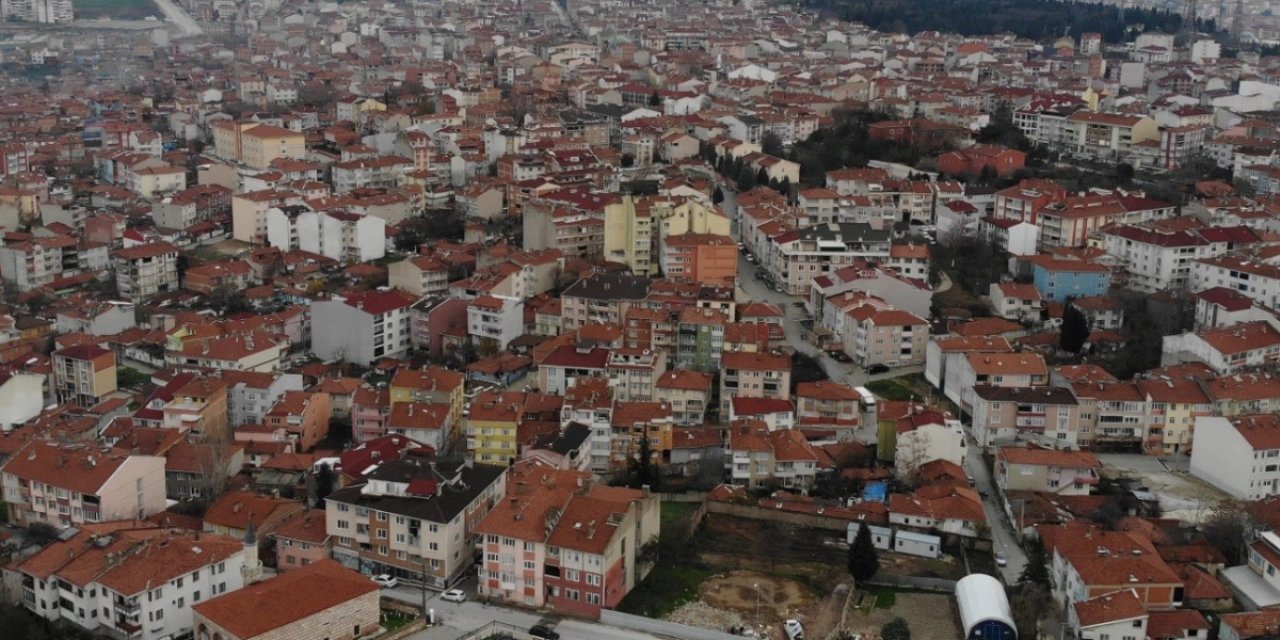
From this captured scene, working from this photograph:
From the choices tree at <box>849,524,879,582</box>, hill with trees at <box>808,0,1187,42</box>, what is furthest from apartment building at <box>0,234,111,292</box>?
hill with trees at <box>808,0,1187,42</box>

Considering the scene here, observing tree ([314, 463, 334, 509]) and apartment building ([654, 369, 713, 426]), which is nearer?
tree ([314, 463, 334, 509])

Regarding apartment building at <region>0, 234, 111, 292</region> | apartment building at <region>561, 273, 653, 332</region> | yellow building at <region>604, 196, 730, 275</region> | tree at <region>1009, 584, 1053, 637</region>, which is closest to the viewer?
tree at <region>1009, 584, 1053, 637</region>

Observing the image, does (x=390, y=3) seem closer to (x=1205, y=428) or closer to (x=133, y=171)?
(x=133, y=171)

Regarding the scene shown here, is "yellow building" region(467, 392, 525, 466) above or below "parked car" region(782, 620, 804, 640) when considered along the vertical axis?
above

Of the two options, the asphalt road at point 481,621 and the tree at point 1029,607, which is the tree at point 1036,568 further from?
the asphalt road at point 481,621

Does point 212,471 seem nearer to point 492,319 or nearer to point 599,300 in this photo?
point 492,319

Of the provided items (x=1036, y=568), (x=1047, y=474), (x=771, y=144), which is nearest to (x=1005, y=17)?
(x=771, y=144)

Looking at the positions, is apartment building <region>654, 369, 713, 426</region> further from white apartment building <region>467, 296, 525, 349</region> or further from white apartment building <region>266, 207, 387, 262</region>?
white apartment building <region>266, 207, 387, 262</region>

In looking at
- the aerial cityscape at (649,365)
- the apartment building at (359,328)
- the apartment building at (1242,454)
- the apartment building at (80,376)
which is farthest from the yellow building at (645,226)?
the apartment building at (1242,454)
